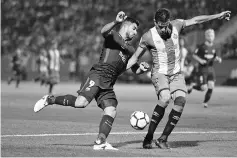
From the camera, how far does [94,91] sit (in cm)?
1023

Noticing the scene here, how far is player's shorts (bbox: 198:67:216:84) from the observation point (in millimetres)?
20750

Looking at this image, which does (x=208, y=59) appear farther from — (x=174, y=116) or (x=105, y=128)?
(x=105, y=128)

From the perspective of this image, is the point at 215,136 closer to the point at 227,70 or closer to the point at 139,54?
the point at 139,54

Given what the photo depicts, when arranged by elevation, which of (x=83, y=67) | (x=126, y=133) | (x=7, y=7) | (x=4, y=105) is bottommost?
(x=83, y=67)

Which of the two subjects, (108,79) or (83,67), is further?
(83,67)

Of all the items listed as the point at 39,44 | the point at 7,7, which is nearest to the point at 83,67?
the point at 39,44

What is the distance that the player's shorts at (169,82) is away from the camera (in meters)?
10.5

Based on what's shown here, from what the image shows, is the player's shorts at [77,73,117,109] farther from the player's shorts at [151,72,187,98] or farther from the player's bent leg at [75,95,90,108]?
the player's shorts at [151,72,187,98]

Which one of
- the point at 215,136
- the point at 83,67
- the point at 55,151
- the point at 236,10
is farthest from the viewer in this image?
the point at 83,67

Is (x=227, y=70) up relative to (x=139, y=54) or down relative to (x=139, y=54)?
down

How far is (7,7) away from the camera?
57.6 metres

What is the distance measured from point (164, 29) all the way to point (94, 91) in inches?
53.5

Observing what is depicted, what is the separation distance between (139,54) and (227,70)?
1432 inches

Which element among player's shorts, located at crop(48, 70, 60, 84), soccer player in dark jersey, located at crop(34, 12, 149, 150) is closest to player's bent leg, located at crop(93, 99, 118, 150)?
soccer player in dark jersey, located at crop(34, 12, 149, 150)
